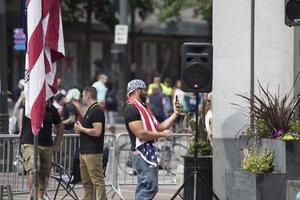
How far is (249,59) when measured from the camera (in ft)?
43.9

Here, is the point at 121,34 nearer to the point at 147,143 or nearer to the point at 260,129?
the point at 260,129

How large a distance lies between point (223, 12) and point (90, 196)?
3.34 meters

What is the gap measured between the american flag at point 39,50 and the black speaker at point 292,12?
9.65ft

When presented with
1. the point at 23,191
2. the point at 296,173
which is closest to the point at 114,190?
the point at 23,191

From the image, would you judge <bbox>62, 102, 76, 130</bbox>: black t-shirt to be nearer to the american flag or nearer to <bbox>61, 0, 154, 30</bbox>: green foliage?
the american flag

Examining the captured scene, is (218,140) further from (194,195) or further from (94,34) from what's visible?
(94,34)

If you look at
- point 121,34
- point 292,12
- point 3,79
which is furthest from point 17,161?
point 121,34

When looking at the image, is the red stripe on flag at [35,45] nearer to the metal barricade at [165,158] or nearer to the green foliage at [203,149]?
the green foliage at [203,149]

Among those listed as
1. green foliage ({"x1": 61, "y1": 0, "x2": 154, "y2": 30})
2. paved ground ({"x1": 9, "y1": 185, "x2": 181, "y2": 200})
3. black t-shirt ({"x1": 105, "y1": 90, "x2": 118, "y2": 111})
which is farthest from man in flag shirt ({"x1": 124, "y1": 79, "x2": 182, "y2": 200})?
green foliage ({"x1": 61, "y1": 0, "x2": 154, "y2": 30})

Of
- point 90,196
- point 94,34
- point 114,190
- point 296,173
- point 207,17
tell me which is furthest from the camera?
point 94,34

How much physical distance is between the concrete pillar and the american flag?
2.98 m

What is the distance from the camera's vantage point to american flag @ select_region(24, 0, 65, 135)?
1109cm

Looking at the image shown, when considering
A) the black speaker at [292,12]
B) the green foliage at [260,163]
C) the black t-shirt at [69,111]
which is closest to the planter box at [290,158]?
the green foliage at [260,163]

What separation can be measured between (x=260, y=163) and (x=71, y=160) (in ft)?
16.9
